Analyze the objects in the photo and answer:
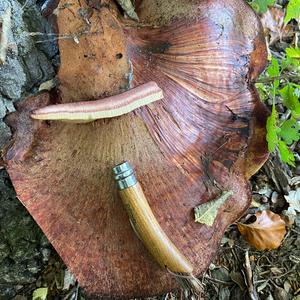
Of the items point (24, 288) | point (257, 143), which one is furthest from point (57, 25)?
point (24, 288)

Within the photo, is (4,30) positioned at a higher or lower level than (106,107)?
higher

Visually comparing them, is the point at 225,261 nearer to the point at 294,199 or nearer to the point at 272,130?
the point at 294,199

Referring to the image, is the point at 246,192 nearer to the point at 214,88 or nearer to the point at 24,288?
the point at 214,88

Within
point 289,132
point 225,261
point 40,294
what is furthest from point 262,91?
point 40,294

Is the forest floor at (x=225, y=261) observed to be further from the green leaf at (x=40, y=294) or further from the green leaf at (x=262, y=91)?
the green leaf at (x=262, y=91)

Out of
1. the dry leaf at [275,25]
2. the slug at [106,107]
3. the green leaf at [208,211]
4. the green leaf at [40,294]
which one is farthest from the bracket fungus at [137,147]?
the dry leaf at [275,25]

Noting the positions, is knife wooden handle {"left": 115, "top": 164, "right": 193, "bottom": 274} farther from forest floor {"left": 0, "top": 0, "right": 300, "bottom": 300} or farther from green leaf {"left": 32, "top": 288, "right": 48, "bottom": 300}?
green leaf {"left": 32, "top": 288, "right": 48, "bottom": 300}

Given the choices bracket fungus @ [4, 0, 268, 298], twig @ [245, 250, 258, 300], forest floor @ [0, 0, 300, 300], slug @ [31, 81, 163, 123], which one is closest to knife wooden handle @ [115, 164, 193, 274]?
bracket fungus @ [4, 0, 268, 298]
